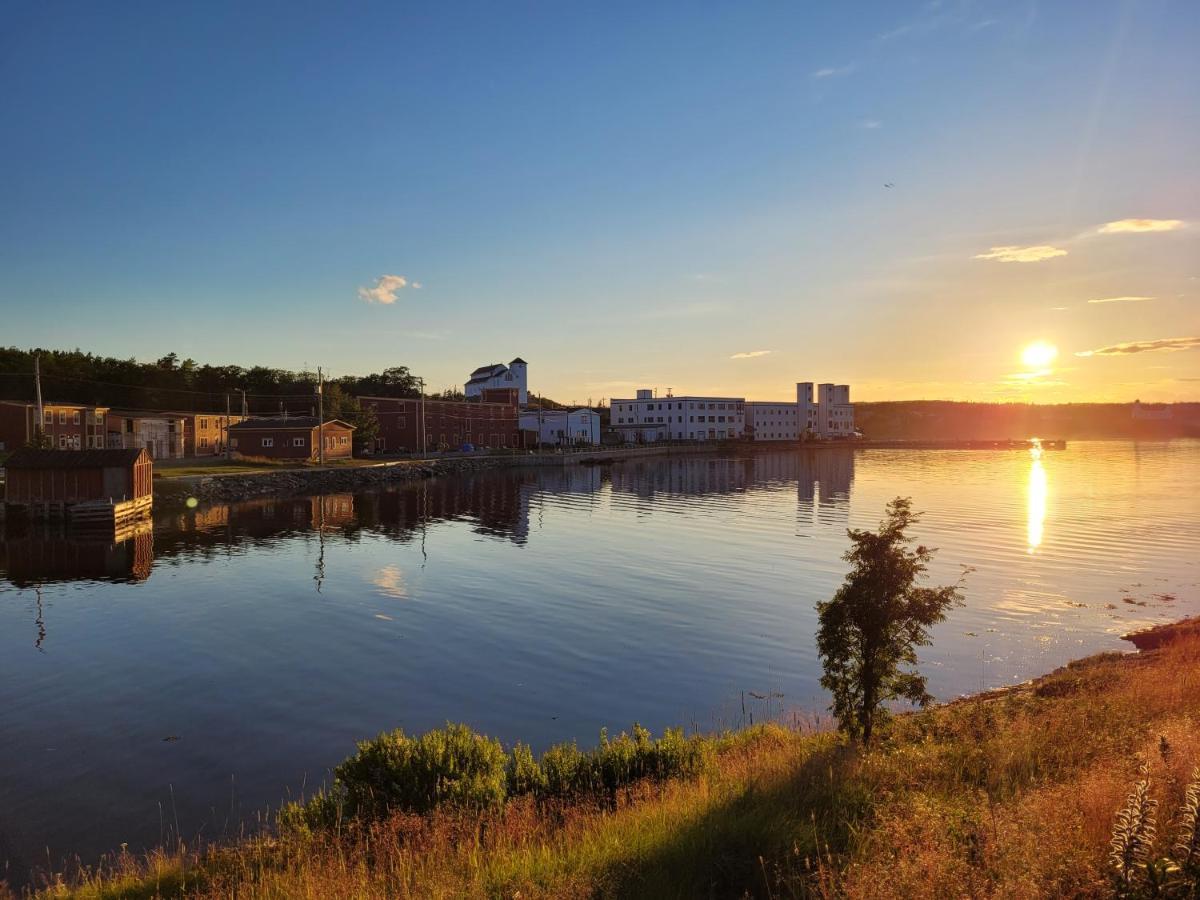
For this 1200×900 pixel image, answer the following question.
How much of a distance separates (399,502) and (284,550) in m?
25.2

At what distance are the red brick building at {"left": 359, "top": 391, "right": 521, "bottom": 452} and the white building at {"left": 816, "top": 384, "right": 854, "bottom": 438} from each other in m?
90.7

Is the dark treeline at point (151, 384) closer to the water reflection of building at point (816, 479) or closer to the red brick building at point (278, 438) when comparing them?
the red brick building at point (278, 438)

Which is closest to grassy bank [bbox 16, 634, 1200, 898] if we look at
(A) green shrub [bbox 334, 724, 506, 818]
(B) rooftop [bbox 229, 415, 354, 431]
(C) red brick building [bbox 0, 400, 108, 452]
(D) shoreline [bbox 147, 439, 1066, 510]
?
(A) green shrub [bbox 334, 724, 506, 818]

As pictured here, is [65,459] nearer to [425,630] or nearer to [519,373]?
[425,630]

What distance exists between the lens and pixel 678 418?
6604 inches

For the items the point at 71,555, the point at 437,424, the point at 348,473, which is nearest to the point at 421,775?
the point at 71,555

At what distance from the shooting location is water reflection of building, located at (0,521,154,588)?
3428 centimetres

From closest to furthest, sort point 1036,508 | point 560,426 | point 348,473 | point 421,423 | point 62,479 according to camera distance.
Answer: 1. point 62,479
2. point 1036,508
3. point 348,473
4. point 421,423
5. point 560,426

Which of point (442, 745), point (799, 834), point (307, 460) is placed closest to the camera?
point (799, 834)

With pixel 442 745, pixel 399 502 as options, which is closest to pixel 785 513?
pixel 399 502

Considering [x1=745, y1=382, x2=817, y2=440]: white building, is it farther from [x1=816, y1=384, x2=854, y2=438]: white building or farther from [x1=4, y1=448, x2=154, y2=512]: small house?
[x1=4, y1=448, x2=154, y2=512]: small house

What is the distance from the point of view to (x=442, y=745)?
11.9 metres

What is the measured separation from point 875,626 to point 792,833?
5478 mm

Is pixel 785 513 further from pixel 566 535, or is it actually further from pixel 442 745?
pixel 442 745
